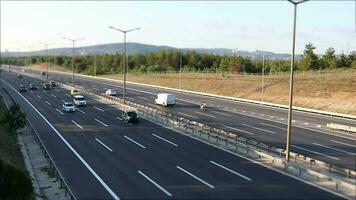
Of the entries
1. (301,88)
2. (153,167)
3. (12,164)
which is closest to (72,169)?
(12,164)

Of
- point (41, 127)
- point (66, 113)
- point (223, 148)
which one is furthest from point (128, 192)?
point (66, 113)

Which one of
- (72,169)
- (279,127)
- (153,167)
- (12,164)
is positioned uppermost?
(12,164)

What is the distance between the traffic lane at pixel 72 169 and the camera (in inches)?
987

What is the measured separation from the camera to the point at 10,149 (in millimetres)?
35250

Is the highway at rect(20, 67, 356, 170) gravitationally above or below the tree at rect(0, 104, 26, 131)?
below

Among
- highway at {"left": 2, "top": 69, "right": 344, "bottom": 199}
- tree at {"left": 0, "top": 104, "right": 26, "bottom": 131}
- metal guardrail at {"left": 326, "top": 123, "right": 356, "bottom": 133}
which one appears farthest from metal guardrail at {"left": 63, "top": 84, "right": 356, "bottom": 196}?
tree at {"left": 0, "top": 104, "right": 26, "bottom": 131}

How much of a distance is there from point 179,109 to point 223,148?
102 feet

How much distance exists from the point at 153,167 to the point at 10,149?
11.2 m

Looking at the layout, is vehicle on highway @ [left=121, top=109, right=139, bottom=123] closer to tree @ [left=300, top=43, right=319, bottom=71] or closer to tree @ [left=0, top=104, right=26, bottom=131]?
tree @ [left=0, top=104, right=26, bottom=131]

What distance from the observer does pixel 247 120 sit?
2174 inches

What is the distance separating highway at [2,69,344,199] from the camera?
24422mm

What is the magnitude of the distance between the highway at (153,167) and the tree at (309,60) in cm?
6783

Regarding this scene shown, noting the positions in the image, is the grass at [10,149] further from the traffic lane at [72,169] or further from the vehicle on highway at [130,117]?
the vehicle on highway at [130,117]

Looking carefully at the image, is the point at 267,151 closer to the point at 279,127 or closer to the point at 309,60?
the point at 279,127
